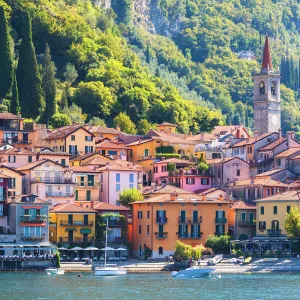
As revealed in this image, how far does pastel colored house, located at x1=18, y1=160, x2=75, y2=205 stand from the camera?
138875 millimetres

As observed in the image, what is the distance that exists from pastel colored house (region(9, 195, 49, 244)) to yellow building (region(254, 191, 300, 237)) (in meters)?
19.0

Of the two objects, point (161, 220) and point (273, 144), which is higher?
point (273, 144)

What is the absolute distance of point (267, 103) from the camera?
643ft

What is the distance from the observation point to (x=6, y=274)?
399 ft

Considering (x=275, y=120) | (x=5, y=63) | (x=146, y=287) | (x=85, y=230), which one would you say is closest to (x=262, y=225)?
(x=85, y=230)

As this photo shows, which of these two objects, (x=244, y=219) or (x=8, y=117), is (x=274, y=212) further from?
(x=8, y=117)

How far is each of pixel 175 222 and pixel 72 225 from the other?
351 inches

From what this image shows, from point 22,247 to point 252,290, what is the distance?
26.7 meters

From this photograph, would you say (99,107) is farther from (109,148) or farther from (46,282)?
(46,282)

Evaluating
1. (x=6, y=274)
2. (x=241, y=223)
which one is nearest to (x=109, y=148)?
(x=241, y=223)

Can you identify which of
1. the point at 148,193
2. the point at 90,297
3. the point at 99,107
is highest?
the point at 99,107

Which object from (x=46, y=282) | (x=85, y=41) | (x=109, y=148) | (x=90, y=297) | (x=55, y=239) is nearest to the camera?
(x=90, y=297)

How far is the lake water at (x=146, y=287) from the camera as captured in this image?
104m

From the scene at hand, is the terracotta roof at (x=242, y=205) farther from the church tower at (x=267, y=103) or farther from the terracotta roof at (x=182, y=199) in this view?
the church tower at (x=267, y=103)
